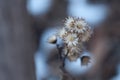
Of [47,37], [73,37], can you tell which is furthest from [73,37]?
[47,37]

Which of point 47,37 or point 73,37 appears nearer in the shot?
point 73,37

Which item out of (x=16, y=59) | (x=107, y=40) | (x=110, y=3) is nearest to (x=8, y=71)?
(x=16, y=59)

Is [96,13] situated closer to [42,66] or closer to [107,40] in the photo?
[107,40]

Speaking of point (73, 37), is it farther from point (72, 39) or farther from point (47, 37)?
point (47, 37)

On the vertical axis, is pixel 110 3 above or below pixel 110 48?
above
